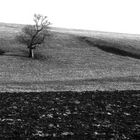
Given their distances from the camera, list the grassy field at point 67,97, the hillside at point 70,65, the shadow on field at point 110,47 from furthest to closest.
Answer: the shadow on field at point 110,47
the hillside at point 70,65
the grassy field at point 67,97

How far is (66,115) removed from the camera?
22625 mm

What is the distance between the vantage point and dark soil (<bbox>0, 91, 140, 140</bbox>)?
1798cm

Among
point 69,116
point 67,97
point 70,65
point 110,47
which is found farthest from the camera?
point 110,47

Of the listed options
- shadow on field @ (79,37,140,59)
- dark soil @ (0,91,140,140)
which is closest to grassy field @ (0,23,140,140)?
dark soil @ (0,91,140,140)

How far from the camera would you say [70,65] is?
223 feet

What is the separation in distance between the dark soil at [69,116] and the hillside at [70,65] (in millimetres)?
9116

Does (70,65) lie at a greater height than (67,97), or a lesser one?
lesser

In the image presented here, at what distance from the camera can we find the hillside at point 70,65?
45125 mm

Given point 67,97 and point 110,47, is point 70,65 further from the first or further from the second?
point 67,97

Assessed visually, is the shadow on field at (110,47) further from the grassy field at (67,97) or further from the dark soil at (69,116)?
the dark soil at (69,116)

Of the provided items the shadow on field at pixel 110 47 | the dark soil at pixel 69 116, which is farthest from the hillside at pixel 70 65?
the dark soil at pixel 69 116

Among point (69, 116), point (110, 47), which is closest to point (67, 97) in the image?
point (69, 116)

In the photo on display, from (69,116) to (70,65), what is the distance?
45.7m

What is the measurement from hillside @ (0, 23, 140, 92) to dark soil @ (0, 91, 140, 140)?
29.9 feet
